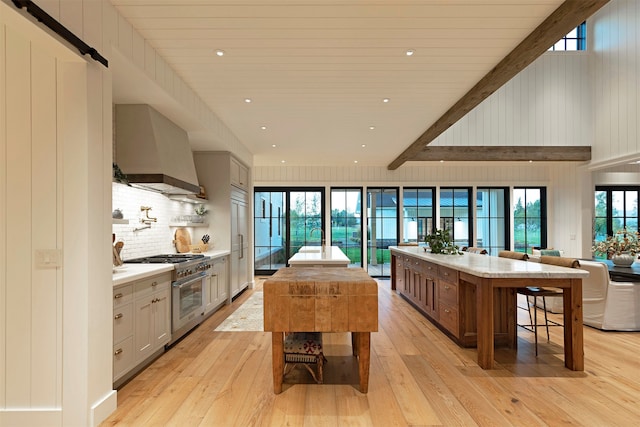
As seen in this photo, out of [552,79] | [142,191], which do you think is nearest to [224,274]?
[142,191]

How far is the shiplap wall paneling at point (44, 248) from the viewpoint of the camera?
83.0 inches

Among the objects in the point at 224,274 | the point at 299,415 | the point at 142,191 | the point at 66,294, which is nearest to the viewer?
the point at 66,294

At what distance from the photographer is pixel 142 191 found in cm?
416

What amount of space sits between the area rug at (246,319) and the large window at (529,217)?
259 inches

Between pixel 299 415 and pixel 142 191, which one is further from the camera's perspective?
pixel 142 191

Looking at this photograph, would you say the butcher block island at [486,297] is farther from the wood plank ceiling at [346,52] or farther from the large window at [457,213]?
the large window at [457,213]

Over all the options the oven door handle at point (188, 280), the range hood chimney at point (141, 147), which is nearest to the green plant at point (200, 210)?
the oven door handle at point (188, 280)

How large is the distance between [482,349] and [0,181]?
3.85 meters

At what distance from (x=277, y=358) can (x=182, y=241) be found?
10.2 ft

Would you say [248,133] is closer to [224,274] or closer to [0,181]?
[224,274]

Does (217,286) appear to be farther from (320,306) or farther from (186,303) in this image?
(320,306)

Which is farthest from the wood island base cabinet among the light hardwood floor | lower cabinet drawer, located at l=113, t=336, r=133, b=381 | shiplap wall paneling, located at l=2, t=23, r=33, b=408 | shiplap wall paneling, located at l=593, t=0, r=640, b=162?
shiplap wall paneling, located at l=593, t=0, r=640, b=162

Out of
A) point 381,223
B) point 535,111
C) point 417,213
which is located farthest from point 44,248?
point 535,111

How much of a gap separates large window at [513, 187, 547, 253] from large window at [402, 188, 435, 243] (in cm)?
207
